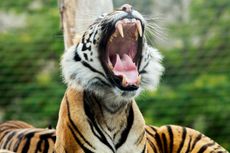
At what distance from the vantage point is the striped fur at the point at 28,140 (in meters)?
3.79

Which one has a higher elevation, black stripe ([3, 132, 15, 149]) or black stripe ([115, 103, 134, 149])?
black stripe ([115, 103, 134, 149])

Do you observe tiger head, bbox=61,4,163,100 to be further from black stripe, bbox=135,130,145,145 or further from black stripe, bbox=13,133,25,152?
black stripe, bbox=13,133,25,152

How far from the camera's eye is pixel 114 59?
320cm

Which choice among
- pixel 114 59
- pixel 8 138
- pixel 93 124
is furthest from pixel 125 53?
pixel 8 138

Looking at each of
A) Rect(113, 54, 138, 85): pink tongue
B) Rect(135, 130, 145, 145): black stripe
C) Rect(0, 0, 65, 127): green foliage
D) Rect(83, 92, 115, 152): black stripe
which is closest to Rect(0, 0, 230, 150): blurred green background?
Rect(0, 0, 65, 127): green foliage

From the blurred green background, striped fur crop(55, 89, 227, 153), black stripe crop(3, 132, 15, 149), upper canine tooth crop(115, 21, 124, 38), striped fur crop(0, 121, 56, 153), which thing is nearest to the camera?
upper canine tooth crop(115, 21, 124, 38)

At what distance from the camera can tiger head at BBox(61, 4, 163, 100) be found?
3117mm

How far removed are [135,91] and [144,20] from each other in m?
0.29

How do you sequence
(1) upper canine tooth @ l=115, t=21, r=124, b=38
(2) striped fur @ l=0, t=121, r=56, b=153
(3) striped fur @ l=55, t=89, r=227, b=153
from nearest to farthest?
(1) upper canine tooth @ l=115, t=21, r=124, b=38 → (3) striped fur @ l=55, t=89, r=227, b=153 → (2) striped fur @ l=0, t=121, r=56, b=153

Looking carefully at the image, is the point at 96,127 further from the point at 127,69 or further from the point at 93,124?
the point at 127,69

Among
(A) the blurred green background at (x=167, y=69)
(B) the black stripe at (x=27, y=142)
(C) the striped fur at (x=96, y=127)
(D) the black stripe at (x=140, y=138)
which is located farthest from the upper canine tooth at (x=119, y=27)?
(A) the blurred green background at (x=167, y=69)

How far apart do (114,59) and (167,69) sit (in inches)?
184

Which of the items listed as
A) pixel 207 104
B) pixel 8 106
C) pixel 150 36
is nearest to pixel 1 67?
pixel 8 106

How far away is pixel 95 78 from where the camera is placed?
10.6ft
